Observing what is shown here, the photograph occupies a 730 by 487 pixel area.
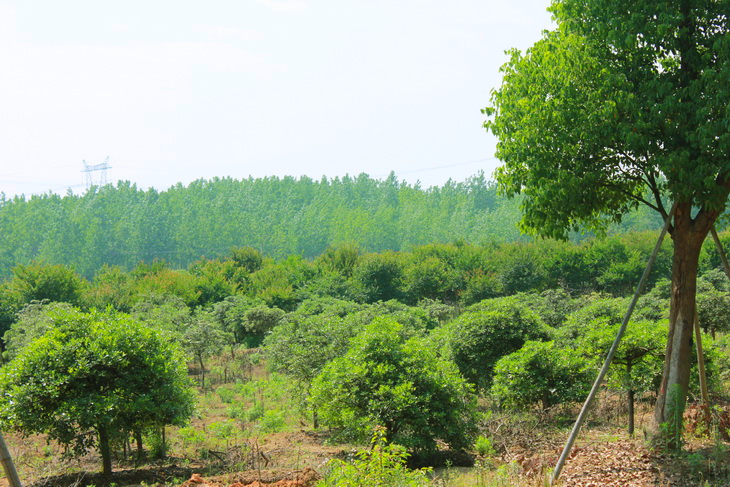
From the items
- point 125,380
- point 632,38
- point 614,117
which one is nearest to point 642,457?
point 614,117

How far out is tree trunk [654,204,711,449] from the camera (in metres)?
7.02

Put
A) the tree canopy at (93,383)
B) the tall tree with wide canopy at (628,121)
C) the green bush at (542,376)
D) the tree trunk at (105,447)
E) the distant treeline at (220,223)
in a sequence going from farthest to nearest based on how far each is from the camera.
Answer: the distant treeline at (220,223), the green bush at (542,376), the tree trunk at (105,447), the tree canopy at (93,383), the tall tree with wide canopy at (628,121)

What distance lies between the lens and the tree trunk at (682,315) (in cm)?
702

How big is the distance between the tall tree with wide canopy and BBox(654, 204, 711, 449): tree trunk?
0.04ft

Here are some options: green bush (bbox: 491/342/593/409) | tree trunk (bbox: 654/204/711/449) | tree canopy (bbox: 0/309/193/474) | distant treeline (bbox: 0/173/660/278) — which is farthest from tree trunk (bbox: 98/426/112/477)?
distant treeline (bbox: 0/173/660/278)

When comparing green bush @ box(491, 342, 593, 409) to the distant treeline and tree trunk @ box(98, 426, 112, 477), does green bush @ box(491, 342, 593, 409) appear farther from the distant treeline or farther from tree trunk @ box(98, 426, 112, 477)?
the distant treeline

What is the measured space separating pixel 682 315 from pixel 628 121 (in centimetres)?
243

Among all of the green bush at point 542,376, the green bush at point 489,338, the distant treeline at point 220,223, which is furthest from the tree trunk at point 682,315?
the distant treeline at point 220,223

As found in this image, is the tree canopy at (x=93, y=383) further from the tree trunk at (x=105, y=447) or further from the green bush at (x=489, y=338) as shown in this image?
the green bush at (x=489, y=338)

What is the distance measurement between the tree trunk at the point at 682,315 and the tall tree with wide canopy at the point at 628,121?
0.04 ft

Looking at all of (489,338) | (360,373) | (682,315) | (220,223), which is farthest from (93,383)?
(220,223)

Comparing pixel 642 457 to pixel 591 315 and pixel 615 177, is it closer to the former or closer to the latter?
pixel 615 177

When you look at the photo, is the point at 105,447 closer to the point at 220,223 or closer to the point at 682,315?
the point at 682,315

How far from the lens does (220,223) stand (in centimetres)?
9062
